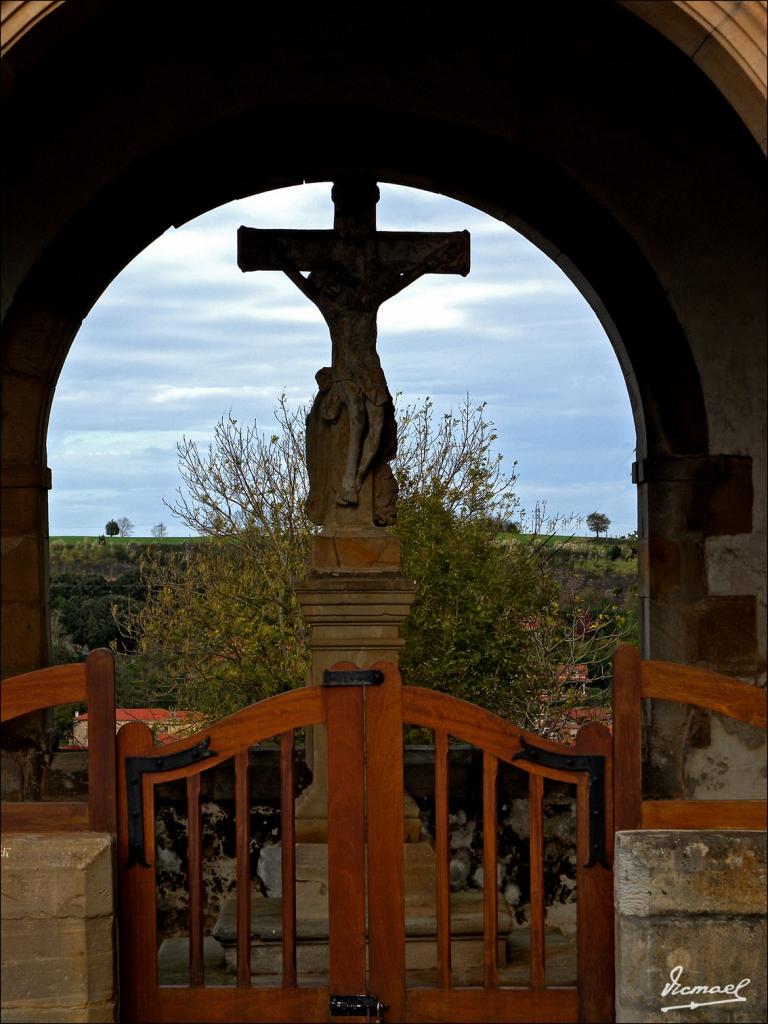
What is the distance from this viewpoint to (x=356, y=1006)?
395cm

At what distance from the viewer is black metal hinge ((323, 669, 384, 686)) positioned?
3.96 meters

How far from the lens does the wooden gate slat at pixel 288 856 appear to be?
401 centimetres

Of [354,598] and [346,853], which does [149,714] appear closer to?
[354,598]

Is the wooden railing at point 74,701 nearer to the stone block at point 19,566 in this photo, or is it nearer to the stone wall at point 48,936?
the stone wall at point 48,936

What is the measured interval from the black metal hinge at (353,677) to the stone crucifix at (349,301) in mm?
1864

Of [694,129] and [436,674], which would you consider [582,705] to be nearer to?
[436,674]

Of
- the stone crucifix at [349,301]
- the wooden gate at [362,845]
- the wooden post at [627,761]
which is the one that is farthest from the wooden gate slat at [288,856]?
the stone crucifix at [349,301]

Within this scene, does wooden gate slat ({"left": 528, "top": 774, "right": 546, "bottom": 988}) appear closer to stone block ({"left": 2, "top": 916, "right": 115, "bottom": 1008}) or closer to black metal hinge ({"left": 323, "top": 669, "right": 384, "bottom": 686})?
black metal hinge ({"left": 323, "top": 669, "right": 384, "bottom": 686})

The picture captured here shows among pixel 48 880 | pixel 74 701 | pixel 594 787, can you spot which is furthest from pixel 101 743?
pixel 594 787

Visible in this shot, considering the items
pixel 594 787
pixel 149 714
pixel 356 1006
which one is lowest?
pixel 149 714

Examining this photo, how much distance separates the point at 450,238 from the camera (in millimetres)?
5938

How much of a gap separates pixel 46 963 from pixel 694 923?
1713mm

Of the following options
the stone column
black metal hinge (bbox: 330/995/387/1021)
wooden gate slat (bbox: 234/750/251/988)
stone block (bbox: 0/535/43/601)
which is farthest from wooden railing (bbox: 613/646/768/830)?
stone block (bbox: 0/535/43/601)

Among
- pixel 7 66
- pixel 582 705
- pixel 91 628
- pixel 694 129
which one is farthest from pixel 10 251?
pixel 91 628
